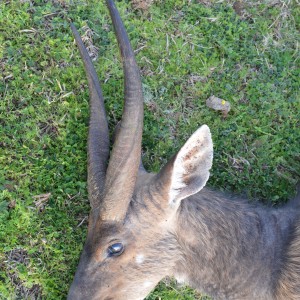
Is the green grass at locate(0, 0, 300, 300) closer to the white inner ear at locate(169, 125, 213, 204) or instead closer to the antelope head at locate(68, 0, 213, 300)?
the antelope head at locate(68, 0, 213, 300)

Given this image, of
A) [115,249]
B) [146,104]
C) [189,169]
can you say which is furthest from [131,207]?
[146,104]

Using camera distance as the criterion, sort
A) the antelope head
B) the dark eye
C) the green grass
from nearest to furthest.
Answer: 1. the antelope head
2. the dark eye
3. the green grass

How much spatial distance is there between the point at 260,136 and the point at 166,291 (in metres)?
2.06

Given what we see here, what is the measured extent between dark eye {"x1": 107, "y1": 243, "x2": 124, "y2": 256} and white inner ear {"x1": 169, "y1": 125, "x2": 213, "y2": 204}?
0.57 metres

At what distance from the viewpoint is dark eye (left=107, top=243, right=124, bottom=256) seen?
4.34m

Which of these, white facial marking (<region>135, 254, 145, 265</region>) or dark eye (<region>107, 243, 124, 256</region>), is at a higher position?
dark eye (<region>107, 243, 124, 256</region>)

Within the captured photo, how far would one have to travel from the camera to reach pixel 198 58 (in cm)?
620

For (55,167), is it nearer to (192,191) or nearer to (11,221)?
(11,221)

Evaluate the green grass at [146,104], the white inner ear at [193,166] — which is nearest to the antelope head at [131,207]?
the white inner ear at [193,166]

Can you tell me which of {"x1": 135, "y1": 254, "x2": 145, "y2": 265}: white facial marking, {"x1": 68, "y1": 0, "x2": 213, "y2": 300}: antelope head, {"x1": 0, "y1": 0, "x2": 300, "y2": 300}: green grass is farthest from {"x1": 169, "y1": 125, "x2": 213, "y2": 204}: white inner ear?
{"x1": 0, "y1": 0, "x2": 300, "y2": 300}: green grass

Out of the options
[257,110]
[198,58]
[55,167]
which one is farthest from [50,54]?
[257,110]

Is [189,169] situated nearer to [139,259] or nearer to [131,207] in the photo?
[131,207]

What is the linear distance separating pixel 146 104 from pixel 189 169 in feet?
5.97

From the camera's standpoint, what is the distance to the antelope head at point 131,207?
407 cm
